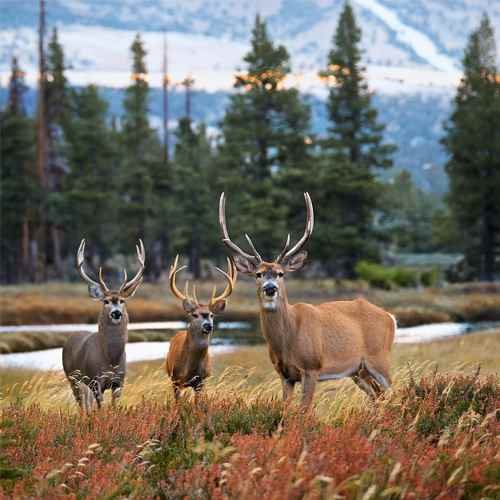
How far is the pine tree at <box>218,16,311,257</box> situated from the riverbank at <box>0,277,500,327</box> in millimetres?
3556

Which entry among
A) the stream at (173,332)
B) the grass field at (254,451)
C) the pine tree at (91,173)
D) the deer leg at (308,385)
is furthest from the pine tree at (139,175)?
the grass field at (254,451)

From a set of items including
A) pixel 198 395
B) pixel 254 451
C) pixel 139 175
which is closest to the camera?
pixel 254 451

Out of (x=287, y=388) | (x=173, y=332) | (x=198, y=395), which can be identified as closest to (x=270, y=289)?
(x=287, y=388)

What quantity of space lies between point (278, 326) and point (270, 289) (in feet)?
1.79

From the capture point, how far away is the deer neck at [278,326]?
1239cm

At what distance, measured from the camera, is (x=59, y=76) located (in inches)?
3127

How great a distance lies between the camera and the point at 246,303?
51.2 meters

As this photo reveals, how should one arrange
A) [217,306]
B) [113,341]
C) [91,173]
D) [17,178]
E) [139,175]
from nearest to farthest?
[217,306] < [113,341] < [17,178] < [139,175] < [91,173]

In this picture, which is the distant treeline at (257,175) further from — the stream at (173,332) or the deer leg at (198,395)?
the deer leg at (198,395)

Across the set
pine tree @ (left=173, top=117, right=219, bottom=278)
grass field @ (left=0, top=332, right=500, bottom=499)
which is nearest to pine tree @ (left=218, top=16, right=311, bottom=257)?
pine tree @ (left=173, top=117, right=219, bottom=278)

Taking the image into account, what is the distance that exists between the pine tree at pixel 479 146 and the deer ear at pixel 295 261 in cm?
4630

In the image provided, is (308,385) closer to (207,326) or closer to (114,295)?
(207,326)

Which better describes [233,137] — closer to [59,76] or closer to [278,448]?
[59,76]

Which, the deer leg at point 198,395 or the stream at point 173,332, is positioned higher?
the deer leg at point 198,395
